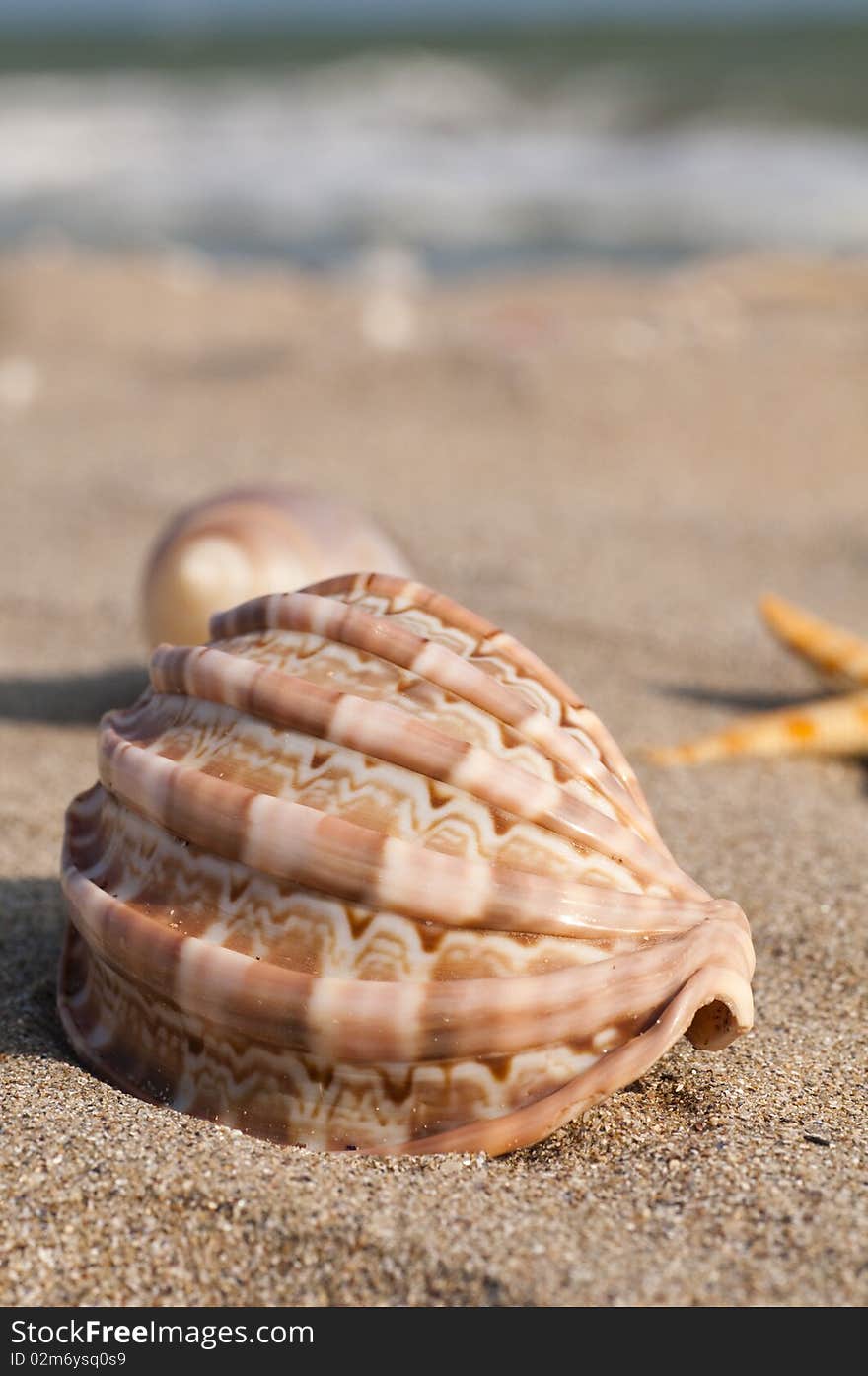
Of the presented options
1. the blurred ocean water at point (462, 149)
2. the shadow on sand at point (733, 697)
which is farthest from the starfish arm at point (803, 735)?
the blurred ocean water at point (462, 149)

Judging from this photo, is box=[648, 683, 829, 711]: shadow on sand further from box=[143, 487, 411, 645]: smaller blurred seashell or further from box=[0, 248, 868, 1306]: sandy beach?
box=[143, 487, 411, 645]: smaller blurred seashell

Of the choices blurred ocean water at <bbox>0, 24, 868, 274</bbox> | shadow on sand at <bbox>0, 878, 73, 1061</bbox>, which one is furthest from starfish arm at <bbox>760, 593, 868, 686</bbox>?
blurred ocean water at <bbox>0, 24, 868, 274</bbox>

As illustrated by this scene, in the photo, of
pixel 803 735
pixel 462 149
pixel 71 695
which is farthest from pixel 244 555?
pixel 462 149

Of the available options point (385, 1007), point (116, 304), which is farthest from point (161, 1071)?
point (116, 304)

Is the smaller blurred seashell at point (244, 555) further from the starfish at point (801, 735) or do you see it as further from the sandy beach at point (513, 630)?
the starfish at point (801, 735)

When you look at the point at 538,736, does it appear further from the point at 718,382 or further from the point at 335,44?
the point at 335,44
